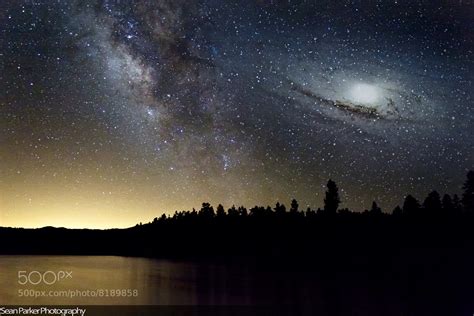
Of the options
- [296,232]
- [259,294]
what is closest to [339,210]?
[296,232]

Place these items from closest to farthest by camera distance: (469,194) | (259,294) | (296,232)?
(259,294)
(469,194)
(296,232)

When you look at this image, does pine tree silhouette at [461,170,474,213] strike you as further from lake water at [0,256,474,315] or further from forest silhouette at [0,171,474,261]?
lake water at [0,256,474,315]

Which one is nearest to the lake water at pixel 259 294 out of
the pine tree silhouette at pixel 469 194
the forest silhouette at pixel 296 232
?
the forest silhouette at pixel 296 232

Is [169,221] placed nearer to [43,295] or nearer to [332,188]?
[332,188]

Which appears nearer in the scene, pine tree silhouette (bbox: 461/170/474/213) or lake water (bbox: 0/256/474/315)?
lake water (bbox: 0/256/474/315)

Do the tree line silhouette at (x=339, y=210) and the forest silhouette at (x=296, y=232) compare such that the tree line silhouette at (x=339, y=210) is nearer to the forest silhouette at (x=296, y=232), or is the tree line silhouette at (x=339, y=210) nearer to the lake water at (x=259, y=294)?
the forest silhouette at (x=296, y=232)

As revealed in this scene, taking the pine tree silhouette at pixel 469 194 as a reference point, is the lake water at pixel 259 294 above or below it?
below

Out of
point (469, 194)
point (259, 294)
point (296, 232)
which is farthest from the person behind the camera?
point (296, 232)


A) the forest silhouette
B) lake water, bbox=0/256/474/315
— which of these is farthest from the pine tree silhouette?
lake water, bbox=0/256/474/315

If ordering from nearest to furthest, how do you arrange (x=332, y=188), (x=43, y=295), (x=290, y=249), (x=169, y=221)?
(x=43, y=295) < (x=290, y=249) < (x=332, y=188) < (x=169, y=221)

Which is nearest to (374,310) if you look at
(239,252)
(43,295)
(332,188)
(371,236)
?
(43,295)

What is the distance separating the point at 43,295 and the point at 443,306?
23.2m

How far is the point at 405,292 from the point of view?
3244cm

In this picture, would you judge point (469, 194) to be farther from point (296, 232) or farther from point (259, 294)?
point (259, 294)
